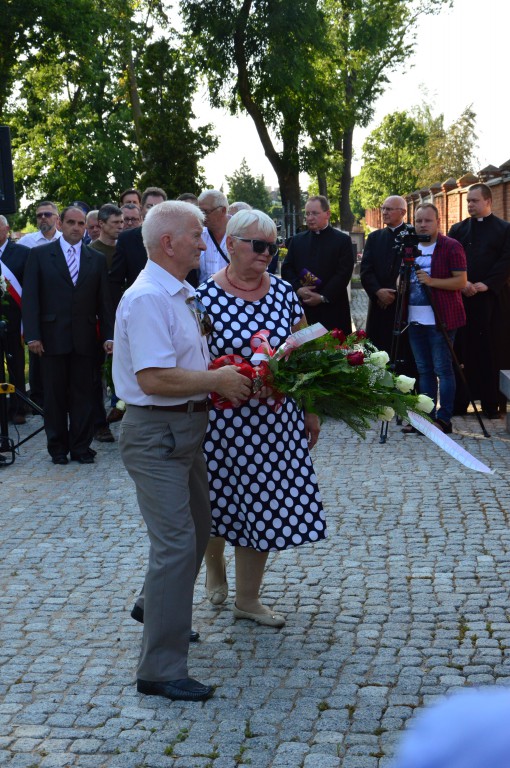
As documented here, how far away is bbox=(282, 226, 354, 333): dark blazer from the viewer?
37.9 ft

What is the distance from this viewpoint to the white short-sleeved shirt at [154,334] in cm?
422

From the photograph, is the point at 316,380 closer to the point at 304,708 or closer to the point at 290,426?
the point at 290,426

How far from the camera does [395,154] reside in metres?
75.9

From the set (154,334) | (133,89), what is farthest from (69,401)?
(133,89)

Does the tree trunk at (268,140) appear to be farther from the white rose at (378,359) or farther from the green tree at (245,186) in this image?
the green tree at (245,186)

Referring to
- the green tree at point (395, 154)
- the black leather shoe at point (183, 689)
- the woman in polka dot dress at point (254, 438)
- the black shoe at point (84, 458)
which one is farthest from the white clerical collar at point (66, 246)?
the green tree at point (395, 154)

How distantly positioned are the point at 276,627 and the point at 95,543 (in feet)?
6.78

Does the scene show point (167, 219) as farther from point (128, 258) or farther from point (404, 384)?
point (128, 258)

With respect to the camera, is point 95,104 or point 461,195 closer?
point 461,195

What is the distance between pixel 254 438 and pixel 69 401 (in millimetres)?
5293

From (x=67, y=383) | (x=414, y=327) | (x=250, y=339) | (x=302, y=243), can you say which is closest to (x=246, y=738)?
(x=250, y=339)

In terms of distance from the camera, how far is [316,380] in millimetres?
4738

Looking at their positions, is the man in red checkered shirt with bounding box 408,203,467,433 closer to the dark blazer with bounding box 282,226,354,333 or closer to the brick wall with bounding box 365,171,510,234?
the dark blazer with bounding box 282,226,354,333

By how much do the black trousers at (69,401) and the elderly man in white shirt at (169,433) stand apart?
219 inches
